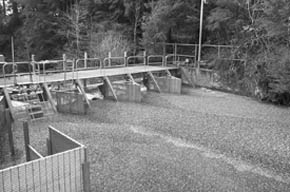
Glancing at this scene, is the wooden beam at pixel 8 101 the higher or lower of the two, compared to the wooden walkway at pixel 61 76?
lower

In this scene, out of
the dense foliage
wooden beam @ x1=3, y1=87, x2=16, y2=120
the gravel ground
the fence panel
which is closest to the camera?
the fence panel

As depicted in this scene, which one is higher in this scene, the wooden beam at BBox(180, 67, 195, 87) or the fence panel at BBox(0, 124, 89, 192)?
the wooden beam at BBox(180, 67, 195, 87)

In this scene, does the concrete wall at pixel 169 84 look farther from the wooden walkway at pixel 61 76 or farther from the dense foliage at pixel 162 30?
the dense foliage at pixel 162 30

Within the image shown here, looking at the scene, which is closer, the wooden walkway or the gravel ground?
the gravel ground

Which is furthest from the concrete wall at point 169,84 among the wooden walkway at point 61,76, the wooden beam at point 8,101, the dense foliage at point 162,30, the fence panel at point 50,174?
the fence panel at point 50,174

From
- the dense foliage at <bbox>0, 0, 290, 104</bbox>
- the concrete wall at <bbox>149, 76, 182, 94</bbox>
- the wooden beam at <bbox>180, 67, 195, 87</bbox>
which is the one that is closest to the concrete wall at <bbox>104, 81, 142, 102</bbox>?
the concrete wall at <bbox>149, 76, 182, 94</bbox>

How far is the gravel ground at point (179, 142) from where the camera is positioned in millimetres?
5227

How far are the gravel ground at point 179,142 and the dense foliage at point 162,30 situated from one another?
1880 millimetres

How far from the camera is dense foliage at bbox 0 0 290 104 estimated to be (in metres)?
11.5

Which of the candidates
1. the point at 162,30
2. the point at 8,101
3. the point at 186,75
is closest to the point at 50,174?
the point at 8,101

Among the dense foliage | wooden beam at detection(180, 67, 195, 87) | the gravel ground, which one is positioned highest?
the dense foliage

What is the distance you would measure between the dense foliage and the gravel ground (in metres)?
1.88

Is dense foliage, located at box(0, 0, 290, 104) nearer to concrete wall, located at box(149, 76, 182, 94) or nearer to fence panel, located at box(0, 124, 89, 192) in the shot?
concrete wall, located at box(149, 76, 182, 94)

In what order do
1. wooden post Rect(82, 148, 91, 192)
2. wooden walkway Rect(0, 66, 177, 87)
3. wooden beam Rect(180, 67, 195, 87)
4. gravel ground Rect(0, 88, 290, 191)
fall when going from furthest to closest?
wooden beam Rect(180, 67, 195, 87) → wooden walkway Rect(0, 66, 177, 87) → gravel ground Rect(0, 88, 290, 191) → wooden post Rect(82, 148, 91, 192)
